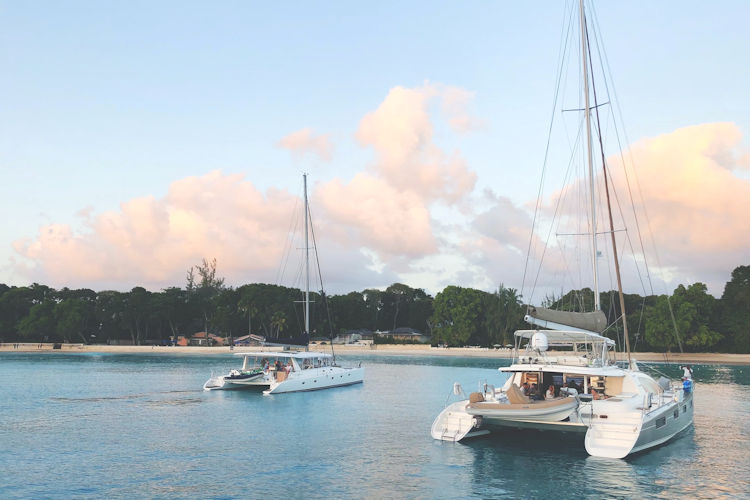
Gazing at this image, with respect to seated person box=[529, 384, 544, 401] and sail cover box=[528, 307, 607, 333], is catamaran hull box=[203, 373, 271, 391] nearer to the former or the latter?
seated person box=[529, 384, 544, 401]

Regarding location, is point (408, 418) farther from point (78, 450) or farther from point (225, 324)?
point (225, 324)

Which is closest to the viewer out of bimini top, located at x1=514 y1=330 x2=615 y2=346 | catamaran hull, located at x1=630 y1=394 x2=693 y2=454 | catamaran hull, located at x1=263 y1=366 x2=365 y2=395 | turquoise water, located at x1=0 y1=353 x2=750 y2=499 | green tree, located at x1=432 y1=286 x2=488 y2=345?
turquoise water, located at x1=0 y1=353 x2=750 y2=499

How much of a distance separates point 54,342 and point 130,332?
17377 millimetres

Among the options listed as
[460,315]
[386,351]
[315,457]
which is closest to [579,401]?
[315,457]

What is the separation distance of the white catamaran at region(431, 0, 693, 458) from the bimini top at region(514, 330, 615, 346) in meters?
0.06

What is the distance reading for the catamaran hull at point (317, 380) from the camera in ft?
146

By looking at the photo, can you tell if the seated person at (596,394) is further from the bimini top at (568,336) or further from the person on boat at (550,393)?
the bimini top at (568,336)

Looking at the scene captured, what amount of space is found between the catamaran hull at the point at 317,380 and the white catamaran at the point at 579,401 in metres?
22.3

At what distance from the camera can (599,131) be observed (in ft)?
103

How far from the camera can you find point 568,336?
28.8 metres

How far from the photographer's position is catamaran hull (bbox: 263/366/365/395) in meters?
44.6

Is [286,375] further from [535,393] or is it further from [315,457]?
[535,393]

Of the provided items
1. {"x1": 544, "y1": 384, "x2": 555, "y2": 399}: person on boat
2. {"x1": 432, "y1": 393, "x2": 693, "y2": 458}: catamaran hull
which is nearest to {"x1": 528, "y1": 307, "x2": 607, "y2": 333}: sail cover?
{"x1": 544, "y1": 384, "x2": 555, "y2": 399}: person on boat

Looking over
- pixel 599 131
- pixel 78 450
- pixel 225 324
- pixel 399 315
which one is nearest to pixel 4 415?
pixel 78 450
